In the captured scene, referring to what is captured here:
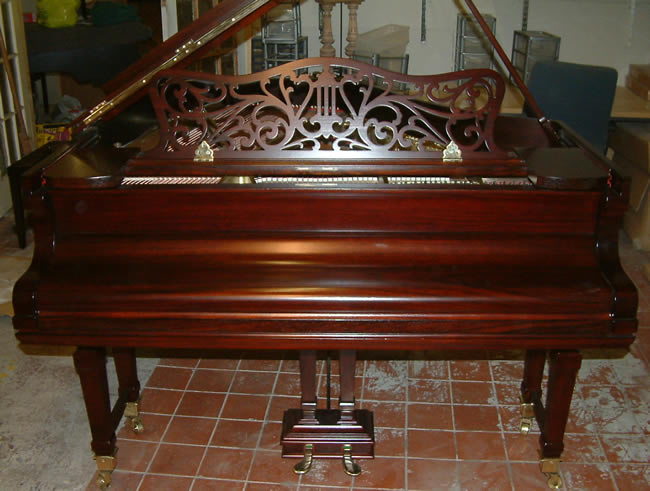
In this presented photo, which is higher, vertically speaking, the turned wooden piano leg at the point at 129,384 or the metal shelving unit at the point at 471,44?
the metal shelving unit at the point at 471,44

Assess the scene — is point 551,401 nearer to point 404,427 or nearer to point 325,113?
point 404,427

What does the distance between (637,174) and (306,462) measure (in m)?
2.92

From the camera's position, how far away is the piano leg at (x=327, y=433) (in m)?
2.40

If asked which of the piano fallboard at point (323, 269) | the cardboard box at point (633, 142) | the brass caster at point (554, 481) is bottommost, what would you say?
the brass caster at point (554, 481)

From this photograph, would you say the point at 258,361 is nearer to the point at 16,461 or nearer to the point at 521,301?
the point at 16,461

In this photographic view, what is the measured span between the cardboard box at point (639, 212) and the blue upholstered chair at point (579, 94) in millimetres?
293

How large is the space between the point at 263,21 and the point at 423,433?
3.57 meters

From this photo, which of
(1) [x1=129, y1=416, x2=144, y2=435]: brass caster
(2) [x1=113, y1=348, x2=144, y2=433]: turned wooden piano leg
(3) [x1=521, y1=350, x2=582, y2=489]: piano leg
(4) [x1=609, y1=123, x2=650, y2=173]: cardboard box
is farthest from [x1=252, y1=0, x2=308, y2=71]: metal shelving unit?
(3) [x1=521, y1=350, x2=582, y2=489]: piano leg

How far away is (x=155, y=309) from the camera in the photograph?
191cm

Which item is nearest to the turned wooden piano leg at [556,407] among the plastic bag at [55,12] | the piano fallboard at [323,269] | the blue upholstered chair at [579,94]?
the piano fallboard at [323,269]

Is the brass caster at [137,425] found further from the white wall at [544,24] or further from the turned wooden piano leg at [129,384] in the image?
the white wall at [544,24]

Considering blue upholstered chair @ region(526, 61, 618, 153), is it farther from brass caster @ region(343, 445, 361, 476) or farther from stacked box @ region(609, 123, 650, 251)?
brass caster @ region(343, 445, 361, 476)

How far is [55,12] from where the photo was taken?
5.86 meters

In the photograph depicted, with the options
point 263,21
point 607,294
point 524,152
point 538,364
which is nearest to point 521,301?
point 607,294
